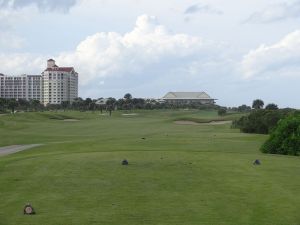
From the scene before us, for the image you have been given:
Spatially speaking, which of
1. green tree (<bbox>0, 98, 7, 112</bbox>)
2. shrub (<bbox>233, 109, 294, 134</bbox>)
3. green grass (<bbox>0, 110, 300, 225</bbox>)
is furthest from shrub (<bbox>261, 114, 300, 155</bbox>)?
green tree (<bbox>0, 98, 7, 112</bbox>)

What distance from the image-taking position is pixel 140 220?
13133mm

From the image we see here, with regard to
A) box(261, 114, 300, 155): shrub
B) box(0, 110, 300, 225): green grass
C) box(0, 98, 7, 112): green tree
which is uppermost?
box(0, 98, 7, 112): green tree

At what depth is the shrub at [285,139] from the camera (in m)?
34.8

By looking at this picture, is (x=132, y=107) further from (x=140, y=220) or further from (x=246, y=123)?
(x=140, y=220)

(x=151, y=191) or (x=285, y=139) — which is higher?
(x=285, y=139)

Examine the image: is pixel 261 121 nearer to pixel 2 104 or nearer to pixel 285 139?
pixel 285 139

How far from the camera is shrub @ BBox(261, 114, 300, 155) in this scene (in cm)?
3478

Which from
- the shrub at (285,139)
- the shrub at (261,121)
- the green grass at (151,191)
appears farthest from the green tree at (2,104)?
the green grass at (151,191)

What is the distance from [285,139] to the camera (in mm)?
35688

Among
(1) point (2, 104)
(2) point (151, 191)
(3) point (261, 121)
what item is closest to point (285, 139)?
(2) point (151, 191)

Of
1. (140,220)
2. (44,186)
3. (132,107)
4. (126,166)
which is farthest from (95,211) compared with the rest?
(132,107)

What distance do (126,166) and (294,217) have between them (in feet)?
36.0

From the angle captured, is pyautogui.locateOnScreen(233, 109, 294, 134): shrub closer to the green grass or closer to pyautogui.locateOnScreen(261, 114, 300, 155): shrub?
pyautogui.locateOnScreen(261, 114, 300, 155): shrub

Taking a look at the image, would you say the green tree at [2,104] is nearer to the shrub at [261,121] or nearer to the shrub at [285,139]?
the shrub at [261,121]
